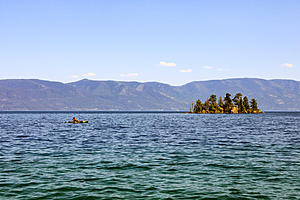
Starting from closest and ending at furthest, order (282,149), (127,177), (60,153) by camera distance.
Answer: (127,177)
(60,153)
(282,149)

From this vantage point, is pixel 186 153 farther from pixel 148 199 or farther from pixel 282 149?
pixel 148 199

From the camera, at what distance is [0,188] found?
67.1 ft

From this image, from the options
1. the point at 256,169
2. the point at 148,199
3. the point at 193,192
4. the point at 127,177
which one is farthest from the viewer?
the point at 256,169

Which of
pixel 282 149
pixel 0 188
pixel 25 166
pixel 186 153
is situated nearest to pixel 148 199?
pixel 0 188

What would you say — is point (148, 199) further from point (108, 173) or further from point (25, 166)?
point (25, 166)

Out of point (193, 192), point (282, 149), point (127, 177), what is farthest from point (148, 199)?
point (282, 149)

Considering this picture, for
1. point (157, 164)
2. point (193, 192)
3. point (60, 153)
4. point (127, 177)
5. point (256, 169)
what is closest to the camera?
point (193, 192)

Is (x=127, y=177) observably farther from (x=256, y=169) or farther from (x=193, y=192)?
(x=256, y=169)

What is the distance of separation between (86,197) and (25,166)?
11.7 meters

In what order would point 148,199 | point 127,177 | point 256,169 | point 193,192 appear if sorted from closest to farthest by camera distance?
point 148,199
point 193,192
point 127,177
point 256,169

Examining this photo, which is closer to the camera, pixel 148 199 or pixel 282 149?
pixel 148 199

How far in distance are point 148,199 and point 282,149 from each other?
26304 mm

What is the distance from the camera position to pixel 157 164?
28469 mm

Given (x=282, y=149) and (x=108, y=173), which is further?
(x=282, y=149)
